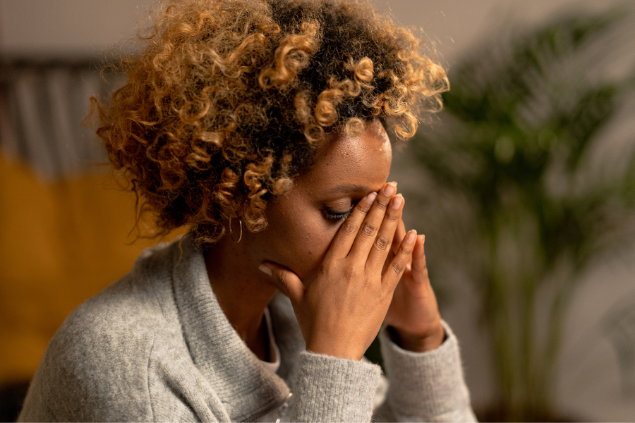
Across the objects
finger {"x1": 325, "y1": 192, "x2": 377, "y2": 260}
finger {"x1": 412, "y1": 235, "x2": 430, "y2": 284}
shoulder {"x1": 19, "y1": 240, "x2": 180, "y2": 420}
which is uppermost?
finger {"x1": 412, "y1": 235, "x2": 430, "y2": 284}

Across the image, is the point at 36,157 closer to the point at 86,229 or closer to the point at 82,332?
the point at 86,229

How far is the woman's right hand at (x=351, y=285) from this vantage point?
80 cm

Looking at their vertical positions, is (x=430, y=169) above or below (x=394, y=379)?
above

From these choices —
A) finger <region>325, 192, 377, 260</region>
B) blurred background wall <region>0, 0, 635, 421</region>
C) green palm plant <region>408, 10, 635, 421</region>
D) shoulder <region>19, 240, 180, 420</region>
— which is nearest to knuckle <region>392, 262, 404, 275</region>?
finger <region>325, 192, 377, 260</region>

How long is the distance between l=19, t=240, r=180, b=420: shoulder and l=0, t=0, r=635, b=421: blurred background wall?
104 cm

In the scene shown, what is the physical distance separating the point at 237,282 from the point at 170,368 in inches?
8.2

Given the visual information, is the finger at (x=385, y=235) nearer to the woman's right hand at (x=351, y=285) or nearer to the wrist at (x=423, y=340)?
the woman's right hand at (x=351, y=285)

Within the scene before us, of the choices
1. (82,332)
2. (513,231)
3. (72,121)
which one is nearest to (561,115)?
(513,231)

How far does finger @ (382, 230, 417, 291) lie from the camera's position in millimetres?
890

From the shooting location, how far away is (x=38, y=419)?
0.84 meters

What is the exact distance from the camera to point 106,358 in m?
0.78

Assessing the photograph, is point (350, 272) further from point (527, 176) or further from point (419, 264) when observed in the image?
point (527, 176)

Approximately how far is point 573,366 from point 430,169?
44.5 inches

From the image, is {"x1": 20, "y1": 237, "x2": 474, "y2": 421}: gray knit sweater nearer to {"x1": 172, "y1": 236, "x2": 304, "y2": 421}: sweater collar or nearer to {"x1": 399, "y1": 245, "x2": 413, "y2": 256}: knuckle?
{"x1": 172, "y1": 236, "x2": 304, "y2": 421}: sweater collar
